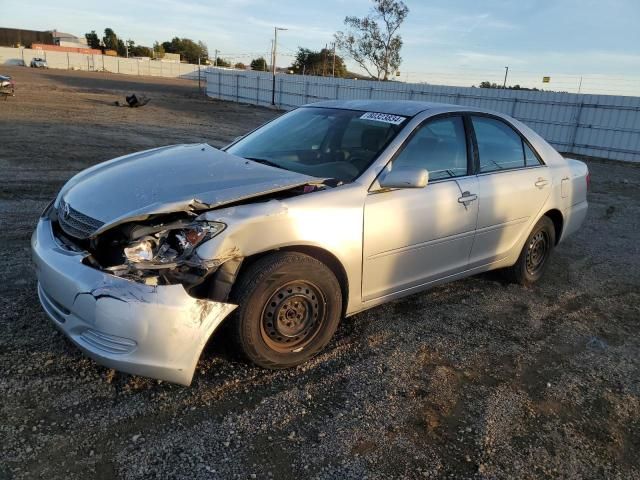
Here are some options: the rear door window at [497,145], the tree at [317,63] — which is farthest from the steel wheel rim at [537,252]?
the tree at [317,63]

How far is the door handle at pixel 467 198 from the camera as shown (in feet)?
12.3

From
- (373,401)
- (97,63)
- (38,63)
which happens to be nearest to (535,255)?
(373,401)

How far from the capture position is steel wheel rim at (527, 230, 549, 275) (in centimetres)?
472

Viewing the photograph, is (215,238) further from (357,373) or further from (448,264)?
(448,264)

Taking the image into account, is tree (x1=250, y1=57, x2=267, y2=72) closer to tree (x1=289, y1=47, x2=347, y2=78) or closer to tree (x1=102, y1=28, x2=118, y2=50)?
tree (x1=289, y1=47, x2=347, y2=78)

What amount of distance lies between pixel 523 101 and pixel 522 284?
16419 mm

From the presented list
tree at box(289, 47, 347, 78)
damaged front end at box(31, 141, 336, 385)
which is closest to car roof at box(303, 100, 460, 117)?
damaged front end at box(31, 141, 336, 385)

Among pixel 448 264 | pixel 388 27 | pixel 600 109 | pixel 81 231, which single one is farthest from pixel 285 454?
pixel 388 27

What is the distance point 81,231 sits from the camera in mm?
2789

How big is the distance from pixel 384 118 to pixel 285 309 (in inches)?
67.1

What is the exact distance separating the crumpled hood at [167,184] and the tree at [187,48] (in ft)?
409

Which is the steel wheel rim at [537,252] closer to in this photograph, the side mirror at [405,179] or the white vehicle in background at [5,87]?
the side mirror at [405,179]

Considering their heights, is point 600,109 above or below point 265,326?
above

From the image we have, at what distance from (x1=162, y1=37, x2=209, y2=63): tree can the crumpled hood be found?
4903 inches
